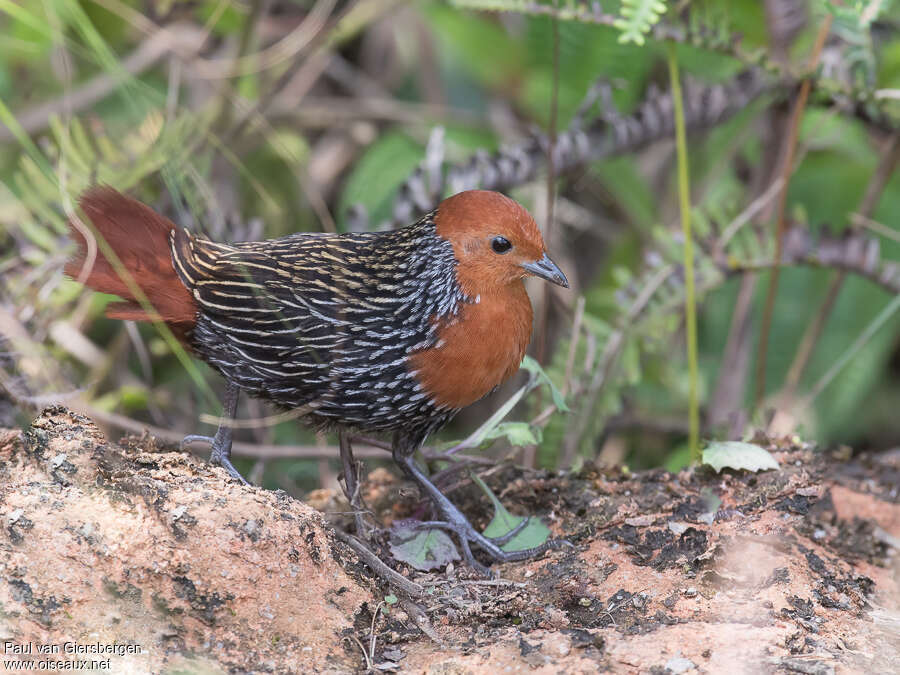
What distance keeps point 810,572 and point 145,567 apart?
168 cm

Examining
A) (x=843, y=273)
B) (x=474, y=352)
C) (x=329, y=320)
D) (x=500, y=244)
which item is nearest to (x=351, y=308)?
(x=329, y=320)

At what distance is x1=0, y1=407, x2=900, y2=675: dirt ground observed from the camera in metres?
2.26

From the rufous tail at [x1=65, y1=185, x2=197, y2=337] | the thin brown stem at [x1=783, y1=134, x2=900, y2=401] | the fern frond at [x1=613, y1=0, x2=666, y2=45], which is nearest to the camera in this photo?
the fern frond at [x1=613, y1=0, x2=666, y2=45]

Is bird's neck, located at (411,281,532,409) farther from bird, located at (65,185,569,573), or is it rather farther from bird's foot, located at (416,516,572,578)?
bird's foot, located at (416,516,572,578)

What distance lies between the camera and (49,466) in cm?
256

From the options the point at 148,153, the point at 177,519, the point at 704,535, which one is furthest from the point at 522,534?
the point at 148,153

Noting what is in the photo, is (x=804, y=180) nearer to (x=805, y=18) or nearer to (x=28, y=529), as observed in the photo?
(x=805, y=18)

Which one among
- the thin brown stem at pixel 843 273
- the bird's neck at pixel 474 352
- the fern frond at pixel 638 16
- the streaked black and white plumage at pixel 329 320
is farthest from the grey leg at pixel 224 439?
the thin brown stem at pixel 843 273

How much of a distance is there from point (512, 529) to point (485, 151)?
94.6 inches

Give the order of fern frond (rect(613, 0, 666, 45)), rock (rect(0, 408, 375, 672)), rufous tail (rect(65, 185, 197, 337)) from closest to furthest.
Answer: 1. rock (rect(0, 408, 375, 672))
2. fern frond (rect(613, 0, 666, 45))
3. rufous tail (rect(65, 185, 197, 337))

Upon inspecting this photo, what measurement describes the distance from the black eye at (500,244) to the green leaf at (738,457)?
0.87m

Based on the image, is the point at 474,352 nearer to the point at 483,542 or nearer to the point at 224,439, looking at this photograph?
the point at 483,542

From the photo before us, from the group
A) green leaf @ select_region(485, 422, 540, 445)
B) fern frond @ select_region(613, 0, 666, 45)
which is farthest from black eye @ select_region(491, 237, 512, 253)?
fern frond @ select_region(613, 0, 666, 45)

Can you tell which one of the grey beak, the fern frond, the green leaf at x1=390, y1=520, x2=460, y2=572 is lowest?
the green leaf at x1=390, y1=520, x2=460, y2=572
